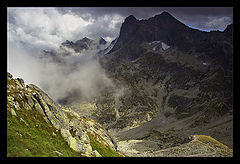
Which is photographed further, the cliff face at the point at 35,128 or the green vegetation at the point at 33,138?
the cliff face at the point at 35,128

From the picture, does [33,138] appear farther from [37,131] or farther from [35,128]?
[35,128]

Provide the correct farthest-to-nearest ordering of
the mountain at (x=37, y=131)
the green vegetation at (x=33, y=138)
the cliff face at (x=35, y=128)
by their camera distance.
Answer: the cliff face at (x=35, y=128) < the mountain at (x=37, y=131) < the green vegetation at (x=33, y=138)

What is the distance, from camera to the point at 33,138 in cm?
2350

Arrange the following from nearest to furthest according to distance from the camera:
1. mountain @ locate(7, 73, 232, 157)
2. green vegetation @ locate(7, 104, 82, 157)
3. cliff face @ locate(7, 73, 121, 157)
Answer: green vegetation @ locate(7, 104, 82, 157) < mountain @ locate(7, 73, 232, 157) < cliff face @ locate(7, 73, 121, 157)

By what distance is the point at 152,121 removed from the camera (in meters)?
200

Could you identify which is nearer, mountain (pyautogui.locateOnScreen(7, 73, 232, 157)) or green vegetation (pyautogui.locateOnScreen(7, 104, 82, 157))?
green vegetation (pyautogui.locateOnScreen(7, 104, 82, 157))

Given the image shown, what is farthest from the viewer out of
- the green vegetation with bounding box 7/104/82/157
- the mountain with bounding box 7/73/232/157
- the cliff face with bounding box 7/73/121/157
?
the cliff face with bounding box 7/73/121/157

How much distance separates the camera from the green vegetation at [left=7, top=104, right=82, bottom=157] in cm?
1900

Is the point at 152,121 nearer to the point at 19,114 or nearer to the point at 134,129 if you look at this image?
the point at 134,129

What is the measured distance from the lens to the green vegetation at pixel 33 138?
19.0 m
